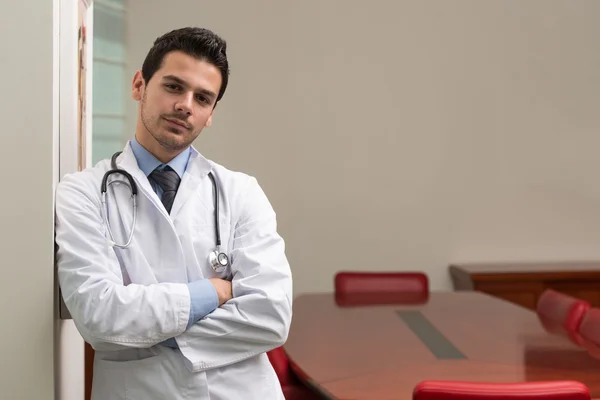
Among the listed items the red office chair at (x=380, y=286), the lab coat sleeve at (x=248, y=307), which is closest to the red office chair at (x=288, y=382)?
the red office chair at (x=380, y=286)

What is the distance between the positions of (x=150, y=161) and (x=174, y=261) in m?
0.26

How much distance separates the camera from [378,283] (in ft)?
15.2

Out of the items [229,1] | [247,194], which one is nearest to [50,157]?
[247,194]

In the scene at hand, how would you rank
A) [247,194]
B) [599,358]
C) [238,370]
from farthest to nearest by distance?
[599,358] → [247,194] → [238,370]

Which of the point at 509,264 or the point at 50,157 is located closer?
the point at 50,157

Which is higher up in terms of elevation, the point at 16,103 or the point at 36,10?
the point at 36,10

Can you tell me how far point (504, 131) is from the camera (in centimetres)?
565

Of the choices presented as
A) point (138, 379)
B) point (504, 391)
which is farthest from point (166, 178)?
point (504, 391)

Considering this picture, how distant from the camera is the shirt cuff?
164 centimetres

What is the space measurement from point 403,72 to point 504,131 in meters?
0.90

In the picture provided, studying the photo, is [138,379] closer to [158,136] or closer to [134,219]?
[134,219]

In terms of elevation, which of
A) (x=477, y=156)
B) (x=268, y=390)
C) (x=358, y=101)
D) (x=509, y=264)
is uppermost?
(x=358, y=101)

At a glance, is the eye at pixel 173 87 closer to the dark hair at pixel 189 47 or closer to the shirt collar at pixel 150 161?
the dark hair at pixel 189 47

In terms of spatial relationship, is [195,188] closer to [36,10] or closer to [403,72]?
[36,10]
